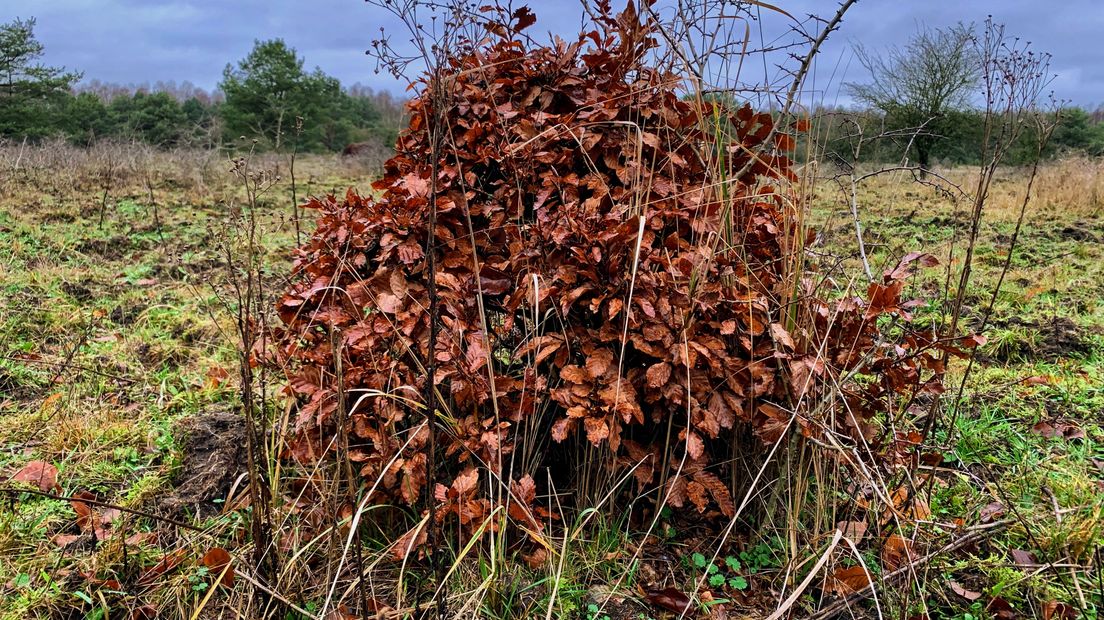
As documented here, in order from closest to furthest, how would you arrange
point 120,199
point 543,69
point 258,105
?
1. point 543,69
2. point 120,199
3. point 258,105

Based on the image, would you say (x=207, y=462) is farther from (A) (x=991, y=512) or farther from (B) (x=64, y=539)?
(A) (x=991, y=512)

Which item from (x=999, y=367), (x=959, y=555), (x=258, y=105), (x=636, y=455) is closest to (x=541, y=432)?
(x=636, y=455)

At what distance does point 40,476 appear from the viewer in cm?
265

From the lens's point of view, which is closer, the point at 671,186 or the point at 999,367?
the point at 671,186

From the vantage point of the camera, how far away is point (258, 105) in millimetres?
29969

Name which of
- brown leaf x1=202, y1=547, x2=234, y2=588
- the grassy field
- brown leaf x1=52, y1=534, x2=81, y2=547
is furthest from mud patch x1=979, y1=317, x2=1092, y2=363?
brown leaf x1=52, y1=534, x2=81, y2=547

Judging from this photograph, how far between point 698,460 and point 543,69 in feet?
4.58

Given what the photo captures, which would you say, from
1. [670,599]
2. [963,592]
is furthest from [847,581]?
[670,599]

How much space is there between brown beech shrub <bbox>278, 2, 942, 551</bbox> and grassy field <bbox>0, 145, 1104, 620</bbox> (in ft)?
0.86

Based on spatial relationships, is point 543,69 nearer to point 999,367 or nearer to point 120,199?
point 999,367

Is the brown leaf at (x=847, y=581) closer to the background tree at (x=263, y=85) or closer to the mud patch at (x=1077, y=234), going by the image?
the mud patch at (x=1077, y=234)

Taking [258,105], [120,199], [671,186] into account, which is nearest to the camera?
[671,186]

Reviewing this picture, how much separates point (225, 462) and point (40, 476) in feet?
2.32

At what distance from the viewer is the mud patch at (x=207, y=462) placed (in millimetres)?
2523
